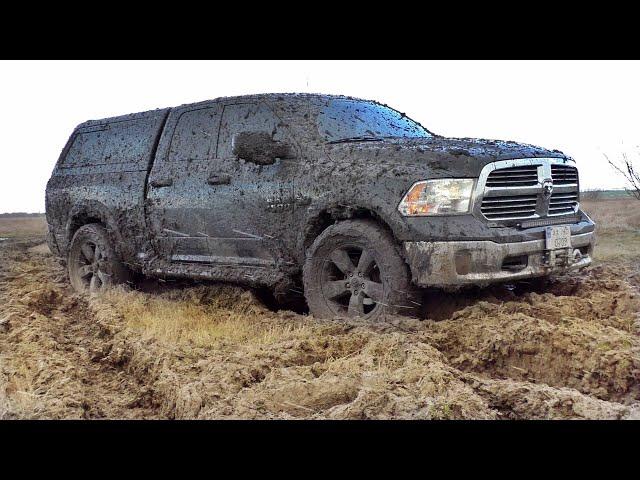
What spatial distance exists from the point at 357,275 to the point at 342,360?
46.7 inches

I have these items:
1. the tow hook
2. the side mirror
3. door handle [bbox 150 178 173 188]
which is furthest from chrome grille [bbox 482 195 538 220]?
door handle [bbox 150 178 173 188]

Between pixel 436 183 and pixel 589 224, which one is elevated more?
pixel 436 183

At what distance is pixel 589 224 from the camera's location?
20.6 ft

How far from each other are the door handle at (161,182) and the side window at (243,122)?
765mm

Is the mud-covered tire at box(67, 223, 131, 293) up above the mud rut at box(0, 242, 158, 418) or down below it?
above

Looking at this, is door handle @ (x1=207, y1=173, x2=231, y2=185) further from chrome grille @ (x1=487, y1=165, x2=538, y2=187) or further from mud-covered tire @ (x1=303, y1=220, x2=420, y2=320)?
chrome grille @ (x1=487, y1=165, x2=538, y2=187)

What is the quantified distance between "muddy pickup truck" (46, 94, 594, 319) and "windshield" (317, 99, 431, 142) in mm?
23

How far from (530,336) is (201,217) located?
364 cm

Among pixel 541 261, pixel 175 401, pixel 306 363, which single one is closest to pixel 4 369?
pixel 175 401

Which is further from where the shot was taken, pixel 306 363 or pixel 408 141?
pixel 408 141

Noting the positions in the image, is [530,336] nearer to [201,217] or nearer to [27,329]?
[201,217]

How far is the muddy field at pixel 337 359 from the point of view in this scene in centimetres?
381

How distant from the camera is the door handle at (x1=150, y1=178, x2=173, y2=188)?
287 inches

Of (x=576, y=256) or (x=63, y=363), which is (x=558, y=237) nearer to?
(x=576, y=256)
